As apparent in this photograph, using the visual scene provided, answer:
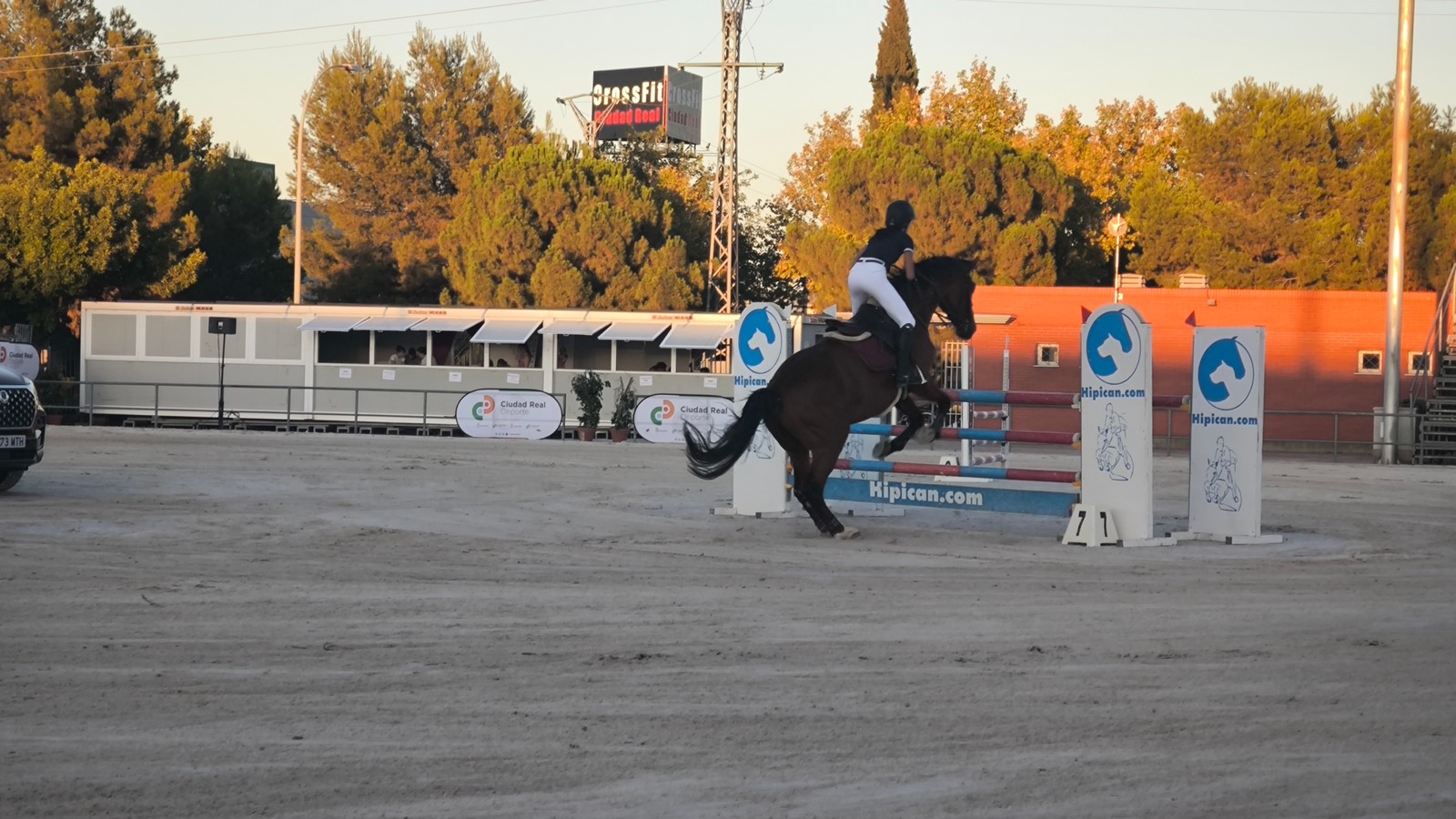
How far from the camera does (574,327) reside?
35625 mm

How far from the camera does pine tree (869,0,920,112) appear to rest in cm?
6931

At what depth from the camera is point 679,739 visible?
5.24 metres

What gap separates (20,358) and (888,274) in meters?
27.3

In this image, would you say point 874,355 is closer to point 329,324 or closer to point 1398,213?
point 1398,213

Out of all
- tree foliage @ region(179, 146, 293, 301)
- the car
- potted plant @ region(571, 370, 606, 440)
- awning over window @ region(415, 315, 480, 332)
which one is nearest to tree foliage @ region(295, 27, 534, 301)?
tree foliage @ region(179, 146, 293, 301)

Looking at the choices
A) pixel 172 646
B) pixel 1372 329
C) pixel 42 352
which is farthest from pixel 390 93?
pixel 172 646

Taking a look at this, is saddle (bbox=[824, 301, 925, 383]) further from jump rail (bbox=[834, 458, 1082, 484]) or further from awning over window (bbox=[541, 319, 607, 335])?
awning over window (bbox=[541, 319, 607, 335])

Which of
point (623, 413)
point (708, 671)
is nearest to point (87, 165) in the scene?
point (623, 413)

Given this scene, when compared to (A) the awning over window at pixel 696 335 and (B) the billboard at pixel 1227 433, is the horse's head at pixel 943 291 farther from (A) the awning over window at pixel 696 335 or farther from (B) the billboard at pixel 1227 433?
(A) the awning over window at pixel 696 335

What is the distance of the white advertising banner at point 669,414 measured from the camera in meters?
28.7

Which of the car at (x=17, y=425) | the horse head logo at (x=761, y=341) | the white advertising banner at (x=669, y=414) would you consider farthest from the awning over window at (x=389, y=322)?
the horse head logo at (x=761, y=341)

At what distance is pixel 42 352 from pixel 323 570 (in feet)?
118

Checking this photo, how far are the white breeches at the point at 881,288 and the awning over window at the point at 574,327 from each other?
2442cm

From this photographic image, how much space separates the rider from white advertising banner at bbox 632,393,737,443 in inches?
663
